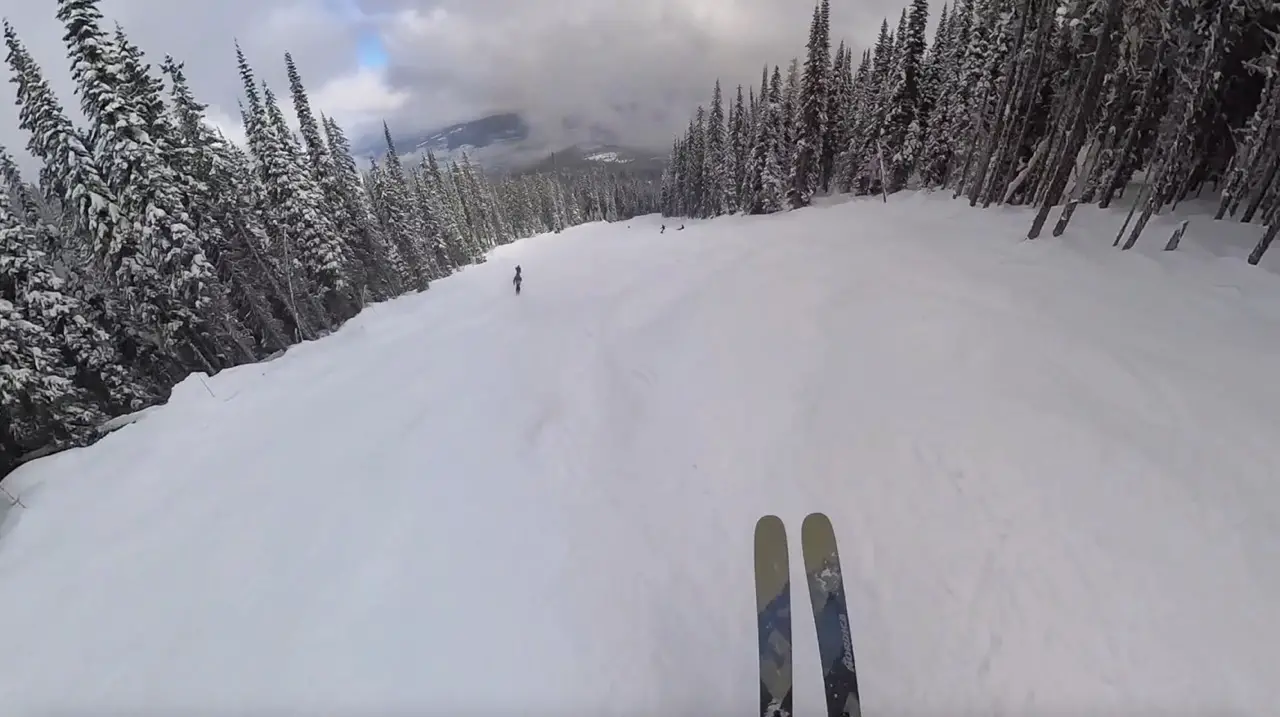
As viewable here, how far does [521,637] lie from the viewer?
629cm

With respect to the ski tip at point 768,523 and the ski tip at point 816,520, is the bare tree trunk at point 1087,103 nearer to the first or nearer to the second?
the ski tip at point 816,520

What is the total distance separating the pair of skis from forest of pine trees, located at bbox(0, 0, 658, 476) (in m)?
26.6

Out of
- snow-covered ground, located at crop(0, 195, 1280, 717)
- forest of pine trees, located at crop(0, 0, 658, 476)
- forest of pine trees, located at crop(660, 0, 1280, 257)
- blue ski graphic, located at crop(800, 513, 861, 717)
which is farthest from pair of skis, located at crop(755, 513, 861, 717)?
forest of pine trees, located at crop(0, 0, 658, 476)

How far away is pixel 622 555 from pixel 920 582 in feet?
14.0

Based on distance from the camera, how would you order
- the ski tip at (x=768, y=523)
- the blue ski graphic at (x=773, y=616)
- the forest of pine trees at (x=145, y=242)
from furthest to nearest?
the forest of pine trees at (x=145, y=242), the ski tip at (x=768, y=523), the blue ski graphic at (x=773, y=616)

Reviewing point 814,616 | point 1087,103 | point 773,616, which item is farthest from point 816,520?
point 1087,103

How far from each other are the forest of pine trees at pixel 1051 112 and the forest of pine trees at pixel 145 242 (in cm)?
3631

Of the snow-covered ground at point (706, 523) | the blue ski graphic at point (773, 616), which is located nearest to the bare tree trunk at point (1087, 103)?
the snow-covered ground at point (706, 523)

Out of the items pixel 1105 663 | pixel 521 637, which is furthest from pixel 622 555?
pixel 1105 663

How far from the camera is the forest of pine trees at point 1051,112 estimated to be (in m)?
16.8

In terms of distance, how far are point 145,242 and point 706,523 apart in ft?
87.8

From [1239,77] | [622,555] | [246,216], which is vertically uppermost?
[1239,77]

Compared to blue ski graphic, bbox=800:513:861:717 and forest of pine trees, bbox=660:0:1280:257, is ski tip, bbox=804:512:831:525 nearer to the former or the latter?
blue ski graphic, bbox=800:513:861:717

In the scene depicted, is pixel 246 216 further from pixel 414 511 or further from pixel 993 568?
pixel 993 568
